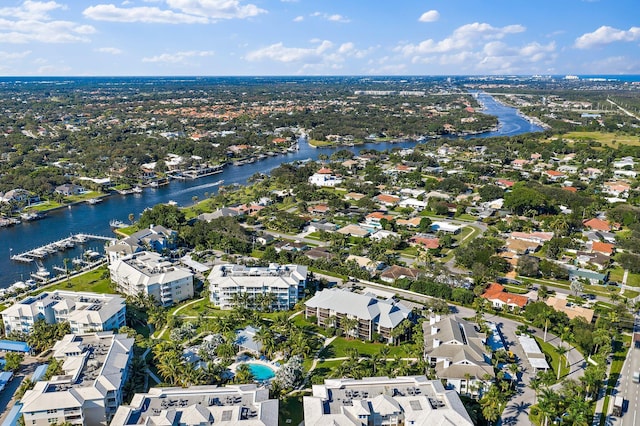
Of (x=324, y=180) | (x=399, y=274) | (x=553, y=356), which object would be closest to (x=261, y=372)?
(x=399, y=274)

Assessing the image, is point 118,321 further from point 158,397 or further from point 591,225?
point 591,225

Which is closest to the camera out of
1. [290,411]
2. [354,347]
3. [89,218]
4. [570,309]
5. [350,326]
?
[290,411]

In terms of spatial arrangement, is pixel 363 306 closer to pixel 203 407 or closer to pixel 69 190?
pixel 203 407

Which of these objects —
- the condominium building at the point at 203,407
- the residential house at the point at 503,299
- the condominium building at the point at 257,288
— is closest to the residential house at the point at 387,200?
the residential house at the point at 503,299

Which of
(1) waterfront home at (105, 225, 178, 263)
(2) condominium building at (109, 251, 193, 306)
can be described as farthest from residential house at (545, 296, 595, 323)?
(1) waterfront home at (105, 225, 178, 263)

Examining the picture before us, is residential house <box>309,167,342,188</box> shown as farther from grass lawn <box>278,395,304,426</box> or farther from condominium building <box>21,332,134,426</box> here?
grass lawn <box>278,395,304,426</box>
